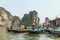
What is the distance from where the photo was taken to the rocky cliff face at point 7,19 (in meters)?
2.08

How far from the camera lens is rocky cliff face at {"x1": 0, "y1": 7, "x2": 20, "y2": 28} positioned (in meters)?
2.08

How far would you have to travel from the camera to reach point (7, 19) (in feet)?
6.91

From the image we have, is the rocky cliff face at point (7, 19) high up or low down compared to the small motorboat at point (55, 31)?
up

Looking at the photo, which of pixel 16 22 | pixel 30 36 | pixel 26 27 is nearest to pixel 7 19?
pixel 16 22

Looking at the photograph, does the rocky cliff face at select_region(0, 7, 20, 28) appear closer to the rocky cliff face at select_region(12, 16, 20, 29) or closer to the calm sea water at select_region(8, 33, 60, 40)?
the rocky cliff face at select_region(12, 16, 20, 29)

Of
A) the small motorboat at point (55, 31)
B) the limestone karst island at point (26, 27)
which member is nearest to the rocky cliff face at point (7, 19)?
the limestone karst island at point (26, 27)

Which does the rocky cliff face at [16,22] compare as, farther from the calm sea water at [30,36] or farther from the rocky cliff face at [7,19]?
the calm sea water at [30,36]

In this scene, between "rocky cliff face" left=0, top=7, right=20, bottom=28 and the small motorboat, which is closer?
"rocky cliff face" left=0, top=7, right=20, bottom=28

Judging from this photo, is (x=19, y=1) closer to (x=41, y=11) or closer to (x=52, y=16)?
(x=41, y=11)

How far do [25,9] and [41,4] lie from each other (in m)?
0.27

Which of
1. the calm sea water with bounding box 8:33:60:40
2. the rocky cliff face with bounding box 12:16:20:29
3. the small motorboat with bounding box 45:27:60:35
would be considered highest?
the rocky cliff face with bounding box 12:16:20:29

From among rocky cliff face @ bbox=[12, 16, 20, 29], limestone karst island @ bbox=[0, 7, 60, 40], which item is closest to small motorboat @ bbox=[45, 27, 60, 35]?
limestone karst island @ bbox=[0, 7, 60, 40]

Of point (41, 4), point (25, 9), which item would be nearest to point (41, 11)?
point (41, 4)

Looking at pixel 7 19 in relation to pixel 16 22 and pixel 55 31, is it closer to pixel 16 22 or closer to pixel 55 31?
pixel 16 22
